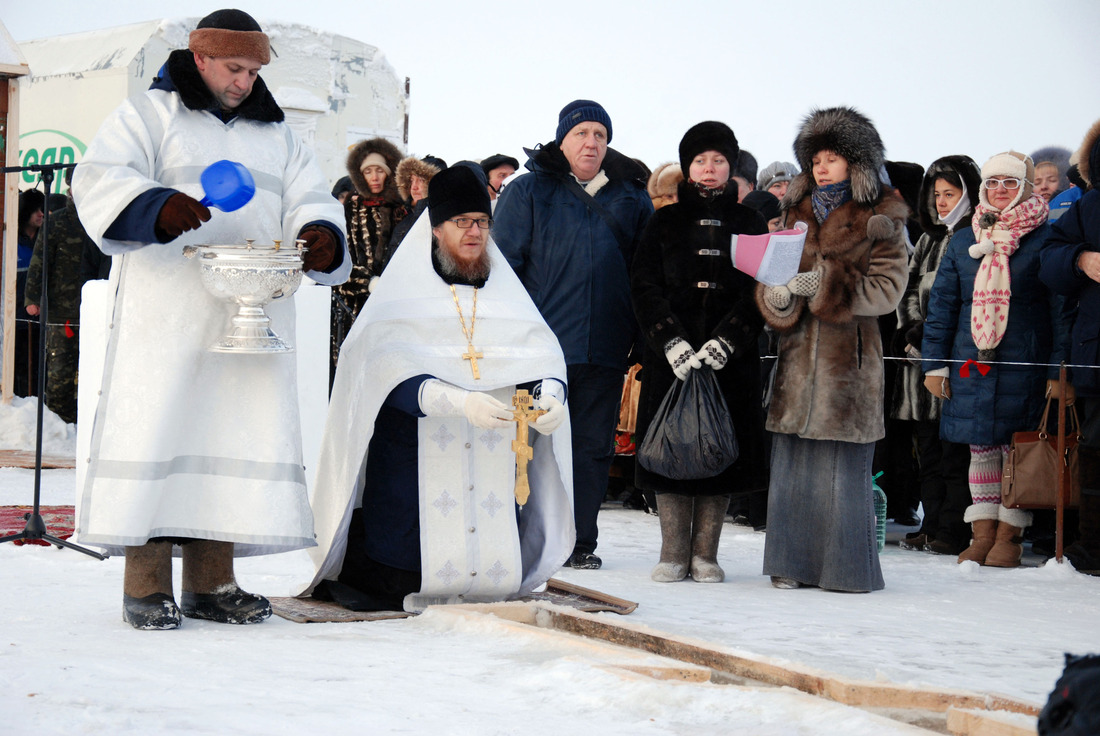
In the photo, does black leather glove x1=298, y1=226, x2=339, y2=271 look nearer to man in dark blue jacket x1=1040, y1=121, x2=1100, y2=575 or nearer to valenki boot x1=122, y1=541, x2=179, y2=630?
valenki boot x1=122, y1=541, x2=179, y2=630

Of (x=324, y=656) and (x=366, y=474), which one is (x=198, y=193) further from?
(x=324, y=656)

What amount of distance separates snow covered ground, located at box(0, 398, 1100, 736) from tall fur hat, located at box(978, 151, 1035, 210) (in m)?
2.00

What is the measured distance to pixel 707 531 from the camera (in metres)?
6.05

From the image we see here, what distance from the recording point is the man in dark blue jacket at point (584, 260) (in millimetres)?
6402

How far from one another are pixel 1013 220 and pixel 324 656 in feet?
15.0

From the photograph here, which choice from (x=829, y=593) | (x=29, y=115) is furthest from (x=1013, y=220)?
(x=29, y=115)

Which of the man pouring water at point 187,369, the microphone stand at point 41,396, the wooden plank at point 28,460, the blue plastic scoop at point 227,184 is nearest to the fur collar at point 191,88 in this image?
the man pouring water at point 187,369

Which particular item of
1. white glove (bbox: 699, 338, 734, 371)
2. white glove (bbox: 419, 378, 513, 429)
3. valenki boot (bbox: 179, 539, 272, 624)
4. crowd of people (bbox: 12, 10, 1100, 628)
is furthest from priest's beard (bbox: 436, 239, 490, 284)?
valenki boot (bbox: 179, 539, 272, 624)

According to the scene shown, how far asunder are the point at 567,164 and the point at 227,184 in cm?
269

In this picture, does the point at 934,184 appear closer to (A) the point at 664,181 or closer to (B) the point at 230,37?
(A) the point at 664,181

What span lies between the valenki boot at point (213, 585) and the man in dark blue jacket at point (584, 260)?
7.11ft

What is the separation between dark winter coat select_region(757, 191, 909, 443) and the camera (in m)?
5.80

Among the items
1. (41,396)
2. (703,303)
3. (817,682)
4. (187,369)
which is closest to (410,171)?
(703,303)

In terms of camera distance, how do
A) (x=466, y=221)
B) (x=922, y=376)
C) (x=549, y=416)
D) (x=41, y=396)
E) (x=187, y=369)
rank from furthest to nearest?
(x=922, y=376) → (x=41, y=396) → (x=466, y=221) → (x=549, y=416) → (x=187, y=369)
